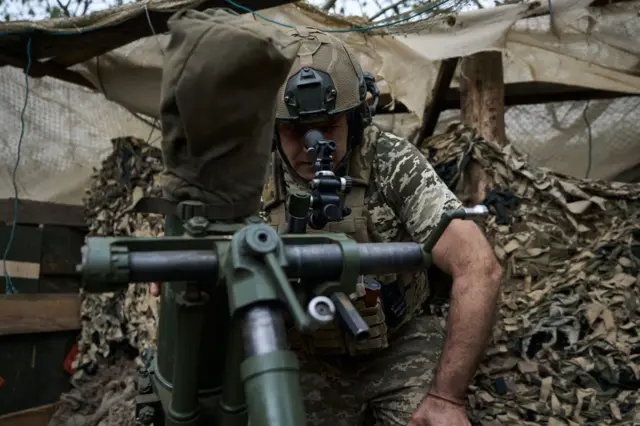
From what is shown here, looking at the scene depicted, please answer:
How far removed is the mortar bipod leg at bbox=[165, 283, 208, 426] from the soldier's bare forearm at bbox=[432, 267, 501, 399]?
107 centimetres

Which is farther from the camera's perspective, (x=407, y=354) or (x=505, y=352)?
(x=505, y=352)

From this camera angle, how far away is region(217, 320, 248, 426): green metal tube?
50.9 inches

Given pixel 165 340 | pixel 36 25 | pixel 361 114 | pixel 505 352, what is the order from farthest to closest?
pixel 36 25 → pixel 505 352 → pixel 361 114 → pixel 165 340

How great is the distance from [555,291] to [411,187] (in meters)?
1.37

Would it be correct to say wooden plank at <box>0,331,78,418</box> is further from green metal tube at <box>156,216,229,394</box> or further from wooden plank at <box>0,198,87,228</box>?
green metal tube at <box>156,216,229,394</box>

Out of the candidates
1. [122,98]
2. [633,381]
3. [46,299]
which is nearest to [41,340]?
[46,299]

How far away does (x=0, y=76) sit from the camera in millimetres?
4844

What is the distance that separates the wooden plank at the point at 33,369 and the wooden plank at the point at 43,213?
103 cm

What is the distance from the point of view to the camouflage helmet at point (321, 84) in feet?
8.19

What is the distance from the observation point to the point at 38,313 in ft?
16.0

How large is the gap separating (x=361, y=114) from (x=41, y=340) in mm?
3791

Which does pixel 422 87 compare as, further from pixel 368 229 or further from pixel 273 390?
pixel 273 390

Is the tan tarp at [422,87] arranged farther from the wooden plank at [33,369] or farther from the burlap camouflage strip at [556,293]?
the wooden plank at [33,369]

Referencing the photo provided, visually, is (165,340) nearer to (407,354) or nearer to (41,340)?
(407,354)
